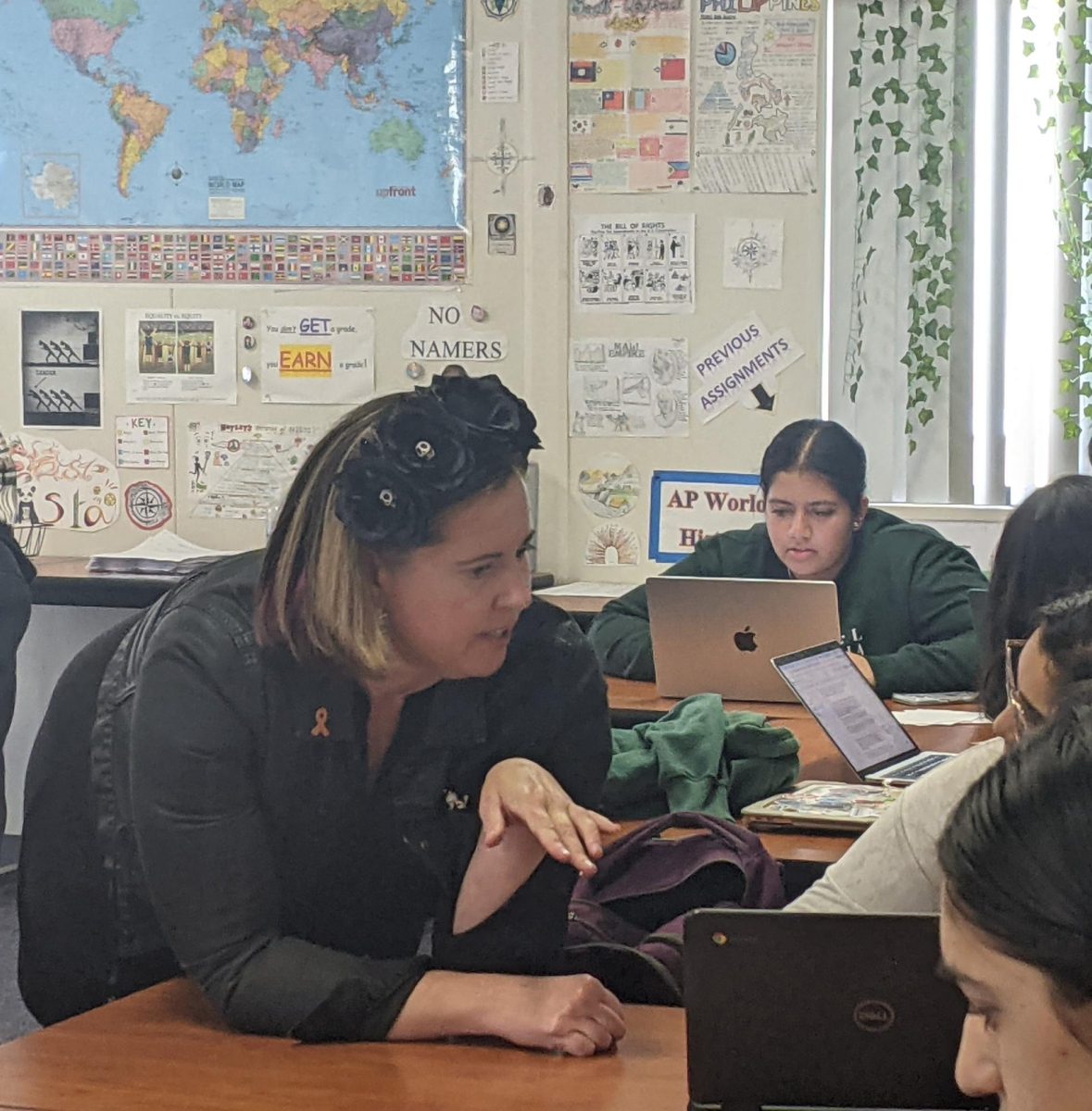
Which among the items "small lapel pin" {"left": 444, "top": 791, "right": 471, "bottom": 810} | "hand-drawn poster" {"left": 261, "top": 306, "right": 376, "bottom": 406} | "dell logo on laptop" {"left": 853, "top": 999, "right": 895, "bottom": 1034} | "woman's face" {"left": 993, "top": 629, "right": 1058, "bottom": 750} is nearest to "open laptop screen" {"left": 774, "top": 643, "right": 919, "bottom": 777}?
"woman's face" {"left": 993, "top": 629, "right": 1058, "bottom": 750}

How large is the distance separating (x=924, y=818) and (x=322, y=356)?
10.9ft

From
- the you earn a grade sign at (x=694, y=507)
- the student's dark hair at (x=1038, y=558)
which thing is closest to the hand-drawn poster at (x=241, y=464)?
the you earn a grade sign at (x=694, y=507)

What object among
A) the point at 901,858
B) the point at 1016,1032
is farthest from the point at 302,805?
the point at 1016,1032

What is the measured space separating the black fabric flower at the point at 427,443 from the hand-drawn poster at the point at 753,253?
9.61ft

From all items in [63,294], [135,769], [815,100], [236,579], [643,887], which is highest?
[815,100]

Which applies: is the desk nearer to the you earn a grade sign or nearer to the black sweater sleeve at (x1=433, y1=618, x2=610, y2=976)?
the black sweater sleeve at (x1=433, y1=618, x2=610, y2=976)

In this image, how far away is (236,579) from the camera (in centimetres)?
158

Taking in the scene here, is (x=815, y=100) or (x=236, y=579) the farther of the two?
(x=815, y=100)

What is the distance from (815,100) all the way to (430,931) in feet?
10.5

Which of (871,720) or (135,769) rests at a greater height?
(135,769)

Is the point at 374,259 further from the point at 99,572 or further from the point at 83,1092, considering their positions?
the point at 83,1092

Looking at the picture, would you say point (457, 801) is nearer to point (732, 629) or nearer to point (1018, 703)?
point (1018, 703)

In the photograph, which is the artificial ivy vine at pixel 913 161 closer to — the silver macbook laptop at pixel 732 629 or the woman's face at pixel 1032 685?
the silver macbook laptop at pixel 732 629

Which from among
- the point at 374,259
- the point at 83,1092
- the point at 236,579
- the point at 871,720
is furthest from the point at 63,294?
the point at 83,1092
